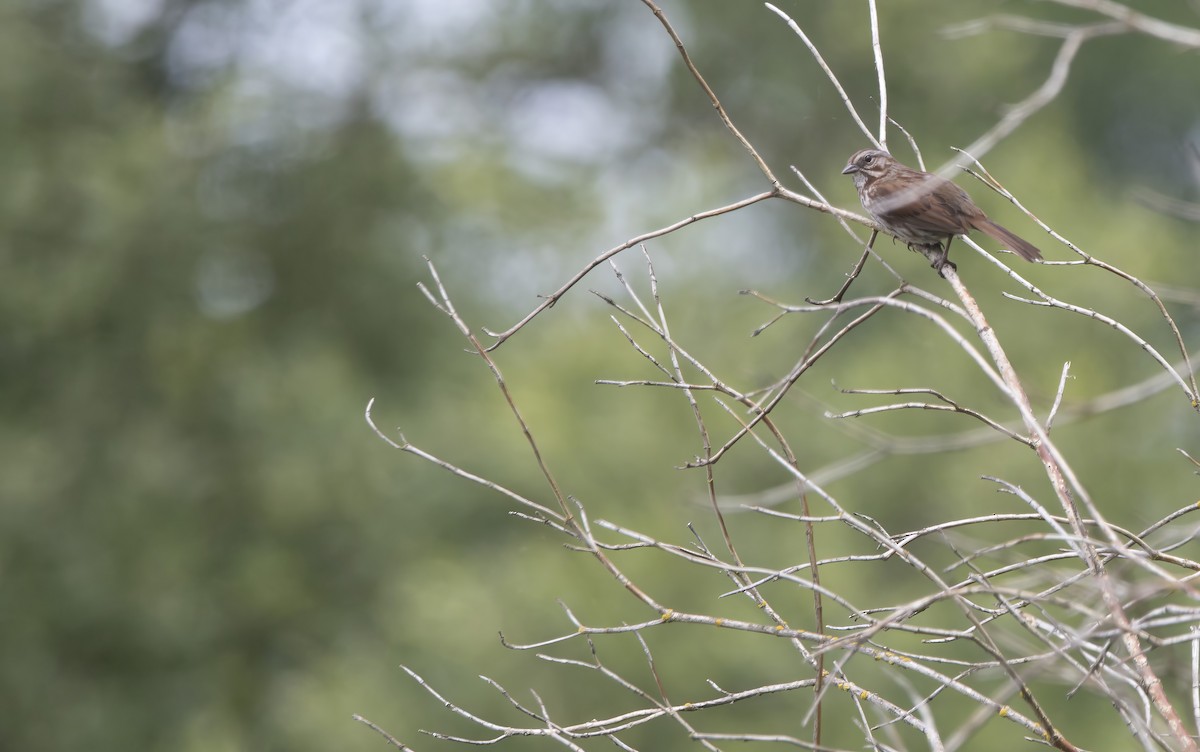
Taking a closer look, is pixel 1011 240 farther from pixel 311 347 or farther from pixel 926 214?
pixel 311 347

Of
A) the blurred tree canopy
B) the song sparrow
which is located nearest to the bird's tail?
the song sparrow

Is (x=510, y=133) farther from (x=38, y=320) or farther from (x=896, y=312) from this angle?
(x=38, y=320)

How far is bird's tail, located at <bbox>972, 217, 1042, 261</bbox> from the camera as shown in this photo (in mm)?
3842

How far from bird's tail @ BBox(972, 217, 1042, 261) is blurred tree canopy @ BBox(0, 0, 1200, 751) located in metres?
6.71

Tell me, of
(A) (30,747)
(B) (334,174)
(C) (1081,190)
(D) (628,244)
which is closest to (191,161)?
(B) (334,174)

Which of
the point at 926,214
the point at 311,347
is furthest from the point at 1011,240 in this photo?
the point at 311,347

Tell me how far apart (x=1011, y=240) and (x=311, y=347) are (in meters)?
10.4

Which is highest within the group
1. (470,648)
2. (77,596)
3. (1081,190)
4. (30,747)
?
(1081,190)

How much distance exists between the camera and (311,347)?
13.7m

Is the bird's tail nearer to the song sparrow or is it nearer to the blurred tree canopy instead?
the song sparrow

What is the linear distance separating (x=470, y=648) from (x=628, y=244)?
8567mm

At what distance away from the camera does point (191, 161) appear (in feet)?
43.5

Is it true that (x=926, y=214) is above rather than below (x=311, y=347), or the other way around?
above

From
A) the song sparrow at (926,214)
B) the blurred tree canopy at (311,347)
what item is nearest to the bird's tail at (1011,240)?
the song sparrow at (926,214)
